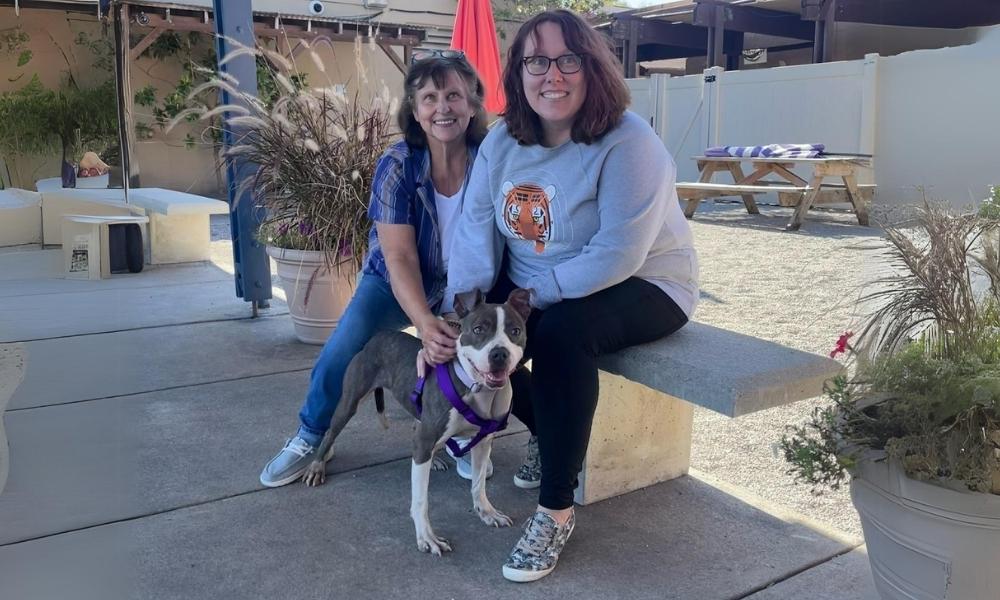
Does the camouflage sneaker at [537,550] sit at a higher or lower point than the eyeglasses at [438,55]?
Result: lower

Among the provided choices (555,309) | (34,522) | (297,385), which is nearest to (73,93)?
(297,385)

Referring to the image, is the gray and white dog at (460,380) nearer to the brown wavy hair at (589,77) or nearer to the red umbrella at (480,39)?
the brown wavy hair at (589,77)

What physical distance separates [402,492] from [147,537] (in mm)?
876

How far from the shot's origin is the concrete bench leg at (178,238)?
749cm

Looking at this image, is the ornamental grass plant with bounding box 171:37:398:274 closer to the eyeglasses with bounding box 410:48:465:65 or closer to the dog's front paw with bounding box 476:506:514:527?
the eyeglasses with bounding box 410:48:465:65

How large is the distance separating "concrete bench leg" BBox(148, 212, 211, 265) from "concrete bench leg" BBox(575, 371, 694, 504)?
5631mm

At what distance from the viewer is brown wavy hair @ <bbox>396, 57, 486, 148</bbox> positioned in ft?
10.3

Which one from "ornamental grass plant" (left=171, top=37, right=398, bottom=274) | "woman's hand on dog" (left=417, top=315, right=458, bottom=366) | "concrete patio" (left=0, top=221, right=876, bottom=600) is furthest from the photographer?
"ornamental grass plant" (left=171, top=37, right=398, bottom=274)

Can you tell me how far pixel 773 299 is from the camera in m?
6.21

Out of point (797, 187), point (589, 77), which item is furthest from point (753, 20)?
point (589, 77)

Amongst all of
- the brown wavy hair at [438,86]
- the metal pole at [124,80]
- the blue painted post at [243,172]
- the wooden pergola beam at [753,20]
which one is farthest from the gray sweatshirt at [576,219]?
the wooden pergola beam at [753,20]

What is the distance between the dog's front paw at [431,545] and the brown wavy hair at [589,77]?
4.38ft

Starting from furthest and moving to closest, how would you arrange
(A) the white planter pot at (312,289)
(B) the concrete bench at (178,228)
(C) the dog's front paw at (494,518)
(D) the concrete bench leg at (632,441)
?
1. (B) the concrete bench at (178,228)
2. (A) the white planter pot at (312,289)
3. (D) the concrete bench leg at (632,441)
4. (C) the dog's front paw at (494,518)

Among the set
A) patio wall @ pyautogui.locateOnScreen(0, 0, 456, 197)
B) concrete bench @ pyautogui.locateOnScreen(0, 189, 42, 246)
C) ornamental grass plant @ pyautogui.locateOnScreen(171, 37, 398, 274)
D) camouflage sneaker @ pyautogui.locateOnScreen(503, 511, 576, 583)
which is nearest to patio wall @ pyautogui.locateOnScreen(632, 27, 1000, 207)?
patio wall @ pyautogui.locateOnScreen(0, 0, 456, 197)
